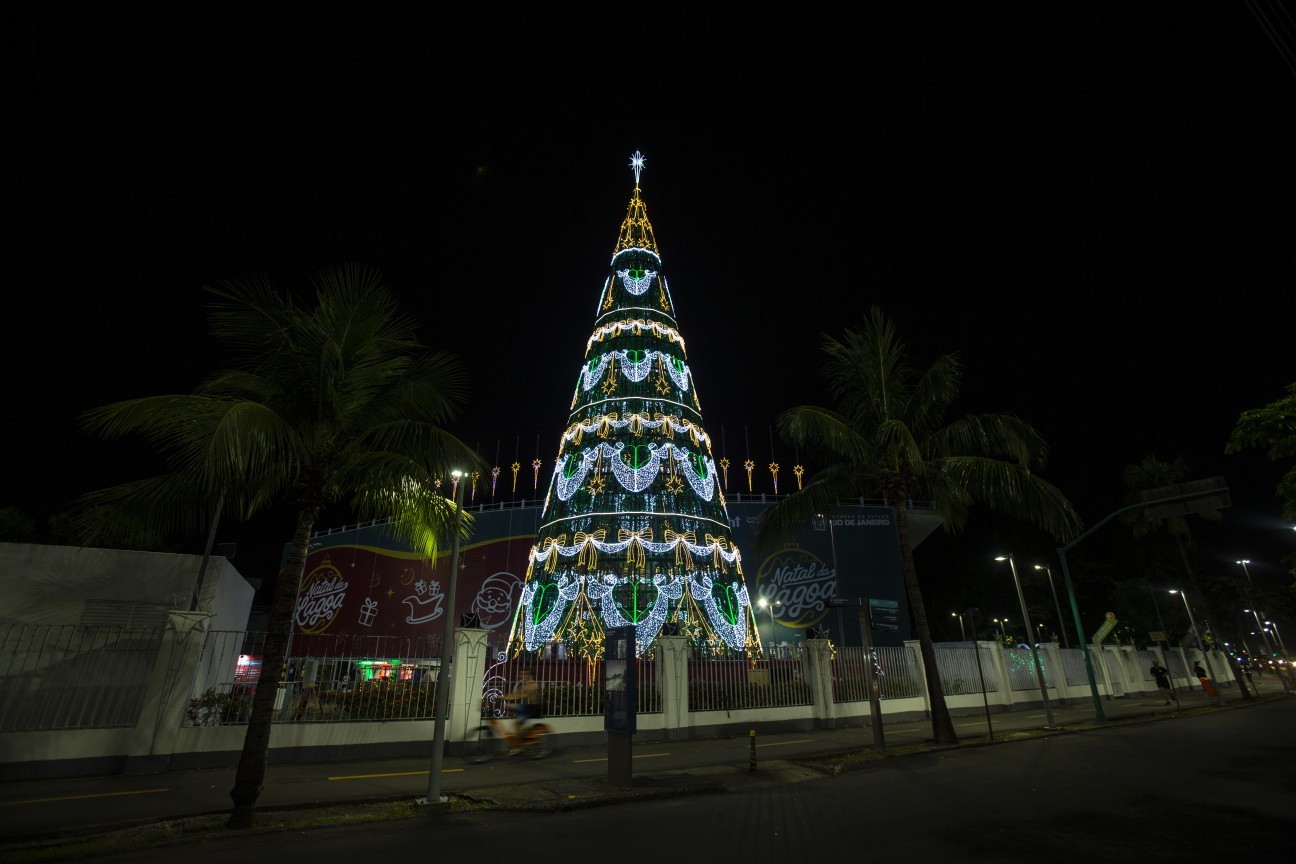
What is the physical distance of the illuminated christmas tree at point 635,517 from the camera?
814 inches

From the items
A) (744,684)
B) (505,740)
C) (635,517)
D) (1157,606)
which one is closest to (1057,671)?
(1157,606)

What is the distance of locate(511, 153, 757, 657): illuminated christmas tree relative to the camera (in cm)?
2069

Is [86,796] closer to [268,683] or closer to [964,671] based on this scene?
[268,683]

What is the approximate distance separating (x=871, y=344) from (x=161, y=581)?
2022 centimetres

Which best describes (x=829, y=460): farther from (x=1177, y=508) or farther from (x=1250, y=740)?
(x=1250, y=740)

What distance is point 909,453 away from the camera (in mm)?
14031

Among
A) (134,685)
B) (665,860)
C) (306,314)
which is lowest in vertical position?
(665,860)


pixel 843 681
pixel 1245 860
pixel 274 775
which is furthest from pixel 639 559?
pixel 1245 860

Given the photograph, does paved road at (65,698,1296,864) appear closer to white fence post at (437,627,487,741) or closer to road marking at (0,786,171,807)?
road marking at (0,786,171,807)

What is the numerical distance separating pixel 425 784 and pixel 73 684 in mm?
6686

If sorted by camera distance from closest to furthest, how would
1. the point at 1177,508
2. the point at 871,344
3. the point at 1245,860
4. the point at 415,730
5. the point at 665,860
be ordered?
the point at 1245,860 < the point at 665,860 < the point at 415,730 < the point at 1177,508 < the point at 871,344

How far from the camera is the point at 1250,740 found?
13445 mm

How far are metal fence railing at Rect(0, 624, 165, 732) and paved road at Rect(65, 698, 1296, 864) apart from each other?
6.43 meters

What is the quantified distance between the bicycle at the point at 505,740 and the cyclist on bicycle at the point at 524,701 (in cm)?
12
